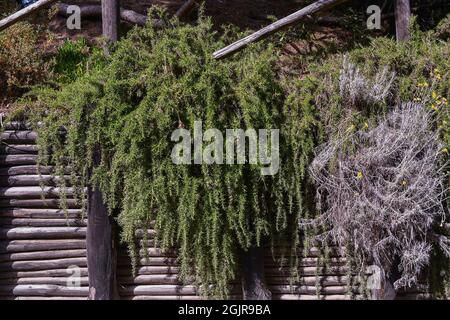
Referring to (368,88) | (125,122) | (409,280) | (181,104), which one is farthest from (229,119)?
(409,280)

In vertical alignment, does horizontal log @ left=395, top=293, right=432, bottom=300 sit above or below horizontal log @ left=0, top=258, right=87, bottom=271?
below

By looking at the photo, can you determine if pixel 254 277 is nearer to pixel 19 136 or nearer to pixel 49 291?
pixel 49 291

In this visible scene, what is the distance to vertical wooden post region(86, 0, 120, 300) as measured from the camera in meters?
5.50

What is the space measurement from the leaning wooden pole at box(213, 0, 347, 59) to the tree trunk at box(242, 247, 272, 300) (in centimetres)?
194

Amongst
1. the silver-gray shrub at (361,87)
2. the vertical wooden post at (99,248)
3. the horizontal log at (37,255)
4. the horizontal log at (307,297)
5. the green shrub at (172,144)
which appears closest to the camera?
the green shrub at (172,144)

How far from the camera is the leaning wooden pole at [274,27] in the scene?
5.65 m

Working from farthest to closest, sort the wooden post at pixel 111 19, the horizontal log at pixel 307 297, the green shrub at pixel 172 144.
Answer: the wooden post at pixel 111 19 < the horizontal log at pixel 307 297 < the green shrub at pixel 172 144

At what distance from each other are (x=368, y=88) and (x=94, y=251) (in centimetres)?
303

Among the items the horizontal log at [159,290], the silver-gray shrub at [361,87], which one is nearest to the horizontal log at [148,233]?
the horizontal log at [159,290]

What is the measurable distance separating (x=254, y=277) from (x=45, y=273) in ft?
6.86

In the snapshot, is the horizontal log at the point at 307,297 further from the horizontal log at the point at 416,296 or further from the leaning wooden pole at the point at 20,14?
the leaning wooden pole at the point at 20,14

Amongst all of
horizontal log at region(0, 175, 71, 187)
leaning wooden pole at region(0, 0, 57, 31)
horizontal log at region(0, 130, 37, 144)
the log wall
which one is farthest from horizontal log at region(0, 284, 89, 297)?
leaning wooden pole at region(0, 0, 57, 31)

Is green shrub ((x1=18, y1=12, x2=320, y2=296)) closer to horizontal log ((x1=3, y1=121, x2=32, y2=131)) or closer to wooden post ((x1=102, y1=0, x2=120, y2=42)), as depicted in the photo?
horizontal log ((x1=3, y1=121, x2=32, y2=131))

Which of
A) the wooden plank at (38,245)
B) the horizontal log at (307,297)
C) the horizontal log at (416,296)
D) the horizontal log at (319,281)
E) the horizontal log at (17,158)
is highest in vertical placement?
the horizontal log at (17,158)
